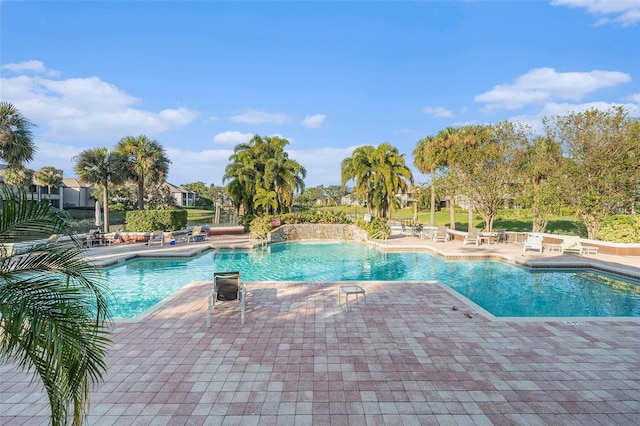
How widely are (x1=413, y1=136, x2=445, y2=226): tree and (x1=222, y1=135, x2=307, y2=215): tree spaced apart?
10.7m

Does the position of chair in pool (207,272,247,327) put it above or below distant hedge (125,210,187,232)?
below

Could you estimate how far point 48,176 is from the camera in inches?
1642

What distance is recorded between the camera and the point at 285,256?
17719 millimetres

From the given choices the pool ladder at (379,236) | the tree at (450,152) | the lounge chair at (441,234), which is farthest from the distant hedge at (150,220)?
the tree at (450,152)

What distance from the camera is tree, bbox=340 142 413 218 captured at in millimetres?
27688

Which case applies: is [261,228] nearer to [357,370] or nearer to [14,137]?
[14,137]

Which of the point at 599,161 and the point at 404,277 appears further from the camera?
the point at 599,161

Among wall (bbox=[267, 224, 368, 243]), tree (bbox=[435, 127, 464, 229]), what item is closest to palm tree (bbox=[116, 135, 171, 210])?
wall (bbox=[267, 224, 368, 243])

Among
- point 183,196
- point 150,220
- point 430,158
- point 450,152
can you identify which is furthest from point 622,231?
point 183,196

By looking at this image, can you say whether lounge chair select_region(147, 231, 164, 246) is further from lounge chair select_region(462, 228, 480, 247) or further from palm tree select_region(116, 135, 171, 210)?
lounge chair select_region(462, 228, 480, 247)

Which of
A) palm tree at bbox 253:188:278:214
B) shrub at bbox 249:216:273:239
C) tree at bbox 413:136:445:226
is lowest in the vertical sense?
shrub at bbox 249:216:273:239

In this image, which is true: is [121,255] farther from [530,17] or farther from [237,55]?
[530,17]

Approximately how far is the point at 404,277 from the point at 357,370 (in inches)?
326

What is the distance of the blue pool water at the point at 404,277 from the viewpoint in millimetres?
9383
